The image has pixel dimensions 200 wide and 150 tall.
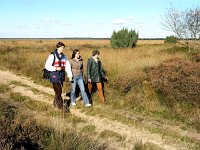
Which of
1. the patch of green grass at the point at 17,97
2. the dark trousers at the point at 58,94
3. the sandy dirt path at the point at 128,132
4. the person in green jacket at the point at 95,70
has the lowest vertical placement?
the sandy dirt path at the point at 128,132

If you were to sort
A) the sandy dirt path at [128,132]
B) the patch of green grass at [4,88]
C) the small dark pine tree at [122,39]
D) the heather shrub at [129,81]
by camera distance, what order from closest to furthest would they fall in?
the sandy dirt path at [128,132] → the heather shrub at [129,81] → the patch of green grass at [4,88] → the small dark pine tree at [122,39]

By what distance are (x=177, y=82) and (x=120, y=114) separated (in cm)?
221

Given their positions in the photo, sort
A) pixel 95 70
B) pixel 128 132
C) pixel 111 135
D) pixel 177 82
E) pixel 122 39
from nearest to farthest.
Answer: pixel 111 135 → pixel 128 132 → pixel 177 82 → pixel 95 70 → pixel 122 39

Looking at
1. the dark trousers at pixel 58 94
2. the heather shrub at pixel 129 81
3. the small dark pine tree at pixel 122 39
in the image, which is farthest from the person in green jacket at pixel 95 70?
the small dark pine tree at pixel 122 39

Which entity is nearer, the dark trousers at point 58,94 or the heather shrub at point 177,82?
the dark trousers at point 58,94

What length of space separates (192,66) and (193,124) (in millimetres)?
3228

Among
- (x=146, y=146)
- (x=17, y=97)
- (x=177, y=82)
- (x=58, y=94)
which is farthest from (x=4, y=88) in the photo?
(x=146, y=146)

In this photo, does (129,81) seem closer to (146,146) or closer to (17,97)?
(17,97)

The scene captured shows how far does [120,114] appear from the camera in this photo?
400 inches

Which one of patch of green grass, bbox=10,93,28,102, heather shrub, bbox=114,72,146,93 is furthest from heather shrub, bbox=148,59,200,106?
patch of green grass, bbox=10,93,28,102

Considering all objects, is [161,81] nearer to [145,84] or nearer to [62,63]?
[145,84]

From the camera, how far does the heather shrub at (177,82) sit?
10.3 meters

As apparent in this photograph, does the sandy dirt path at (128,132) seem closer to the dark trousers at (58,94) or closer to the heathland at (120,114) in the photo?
the heathland at (120,114)

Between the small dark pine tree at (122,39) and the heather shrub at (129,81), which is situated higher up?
the small dark pine tree at (122,39)
